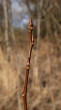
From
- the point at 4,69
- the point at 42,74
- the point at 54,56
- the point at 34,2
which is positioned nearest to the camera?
the point at 4,69

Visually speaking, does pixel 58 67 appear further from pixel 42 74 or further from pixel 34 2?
pixel 34 2

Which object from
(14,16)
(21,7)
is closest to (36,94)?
(14,16)

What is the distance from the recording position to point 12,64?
6.74 ft

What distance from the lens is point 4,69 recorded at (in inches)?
79.3

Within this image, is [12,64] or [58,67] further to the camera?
[58,67]

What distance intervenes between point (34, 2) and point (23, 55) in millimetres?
1647

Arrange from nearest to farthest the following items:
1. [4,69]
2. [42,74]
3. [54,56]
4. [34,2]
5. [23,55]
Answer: [4,69] < [23,55] < [42,74] < [54,56] < [34,2]

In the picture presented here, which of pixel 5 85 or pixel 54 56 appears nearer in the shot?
pixel 5 85

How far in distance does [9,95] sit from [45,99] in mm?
425

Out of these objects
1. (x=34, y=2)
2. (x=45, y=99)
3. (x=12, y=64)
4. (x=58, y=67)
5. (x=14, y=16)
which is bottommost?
(x=45, y=99)

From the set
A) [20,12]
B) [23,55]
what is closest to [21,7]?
[20,12]

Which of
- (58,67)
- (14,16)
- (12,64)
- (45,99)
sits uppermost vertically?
(14,16)

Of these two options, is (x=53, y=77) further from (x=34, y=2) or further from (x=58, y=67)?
(x=34, y=2)

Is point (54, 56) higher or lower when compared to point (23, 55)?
lower
